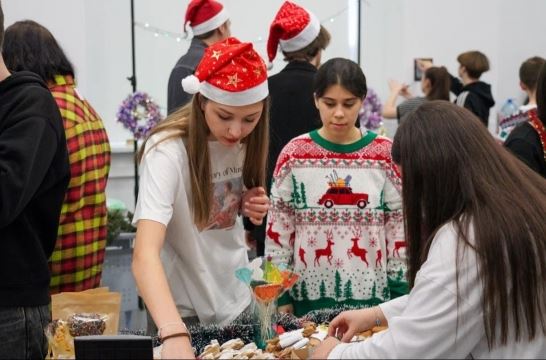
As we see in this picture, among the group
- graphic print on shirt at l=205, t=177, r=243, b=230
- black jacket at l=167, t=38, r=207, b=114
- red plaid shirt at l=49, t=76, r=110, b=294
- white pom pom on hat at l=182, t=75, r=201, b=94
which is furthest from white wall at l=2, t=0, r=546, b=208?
white pom pom on hat at l=182, t=75, r=201, b=94

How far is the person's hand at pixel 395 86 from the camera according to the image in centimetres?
560

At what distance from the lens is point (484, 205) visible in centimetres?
130

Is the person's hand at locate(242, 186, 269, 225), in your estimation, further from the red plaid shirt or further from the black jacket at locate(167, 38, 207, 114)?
the black jacket at locate(167, 38, 207, 114)

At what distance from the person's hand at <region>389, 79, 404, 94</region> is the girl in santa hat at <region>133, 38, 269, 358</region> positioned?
12.8ft

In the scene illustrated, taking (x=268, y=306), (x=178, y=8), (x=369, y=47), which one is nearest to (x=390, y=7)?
(x=369, y=47)

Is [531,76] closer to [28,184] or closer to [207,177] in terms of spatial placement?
[207,177]

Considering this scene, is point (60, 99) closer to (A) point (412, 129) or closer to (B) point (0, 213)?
(B) point (0, 213)

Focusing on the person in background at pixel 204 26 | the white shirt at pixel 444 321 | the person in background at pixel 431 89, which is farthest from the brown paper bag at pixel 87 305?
the person in background at pixel 431 89

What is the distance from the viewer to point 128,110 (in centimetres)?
402

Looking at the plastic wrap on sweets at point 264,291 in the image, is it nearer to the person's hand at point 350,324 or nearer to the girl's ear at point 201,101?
the person's hand at point 350,324

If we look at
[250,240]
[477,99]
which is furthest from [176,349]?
[477,99]

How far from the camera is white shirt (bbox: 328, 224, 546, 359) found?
127 cm

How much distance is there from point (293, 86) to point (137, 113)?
4.81 feet

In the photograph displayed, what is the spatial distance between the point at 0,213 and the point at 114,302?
39 cm
